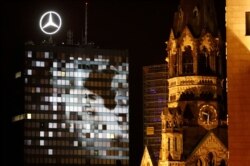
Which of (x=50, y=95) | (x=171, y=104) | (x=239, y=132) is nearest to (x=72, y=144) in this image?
(x=50, y=95)

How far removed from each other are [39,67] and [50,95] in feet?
17.3

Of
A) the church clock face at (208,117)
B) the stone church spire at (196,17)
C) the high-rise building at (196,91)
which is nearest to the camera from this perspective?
the high-rise building at (196,91)

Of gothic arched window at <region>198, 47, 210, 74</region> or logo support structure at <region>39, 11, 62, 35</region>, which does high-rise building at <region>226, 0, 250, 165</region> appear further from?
logo support structure at <region>39, 11, 62, 35</region>

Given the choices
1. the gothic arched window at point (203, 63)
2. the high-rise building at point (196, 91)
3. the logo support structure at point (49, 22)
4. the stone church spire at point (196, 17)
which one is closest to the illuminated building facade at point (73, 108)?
the logo support structure at point (49, 22)

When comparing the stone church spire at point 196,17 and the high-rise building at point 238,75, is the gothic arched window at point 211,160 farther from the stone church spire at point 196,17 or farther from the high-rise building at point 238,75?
the high-rise building at point 238,75

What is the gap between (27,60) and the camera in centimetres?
19375

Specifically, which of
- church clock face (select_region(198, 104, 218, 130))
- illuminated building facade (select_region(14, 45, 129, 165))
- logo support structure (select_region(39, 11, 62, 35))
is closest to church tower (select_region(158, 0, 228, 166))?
church clock face (select_region(198, 104, 218, 130))

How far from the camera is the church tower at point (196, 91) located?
344 feet

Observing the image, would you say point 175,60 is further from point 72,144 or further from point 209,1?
point 72,144

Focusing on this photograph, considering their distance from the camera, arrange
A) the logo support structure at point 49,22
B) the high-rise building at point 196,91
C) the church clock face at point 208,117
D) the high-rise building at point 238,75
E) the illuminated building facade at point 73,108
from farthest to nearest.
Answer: the illuminated building facade at point 73,108
the logo support structure at point 49,22
the church clock face at point 208,117
the high-rise building at point 196,91
the high-rise building at point 238,75

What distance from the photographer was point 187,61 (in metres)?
107

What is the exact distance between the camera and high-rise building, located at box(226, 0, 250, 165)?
4634cm

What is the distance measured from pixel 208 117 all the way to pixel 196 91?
272cm

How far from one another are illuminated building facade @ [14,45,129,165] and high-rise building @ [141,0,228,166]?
8520cm
